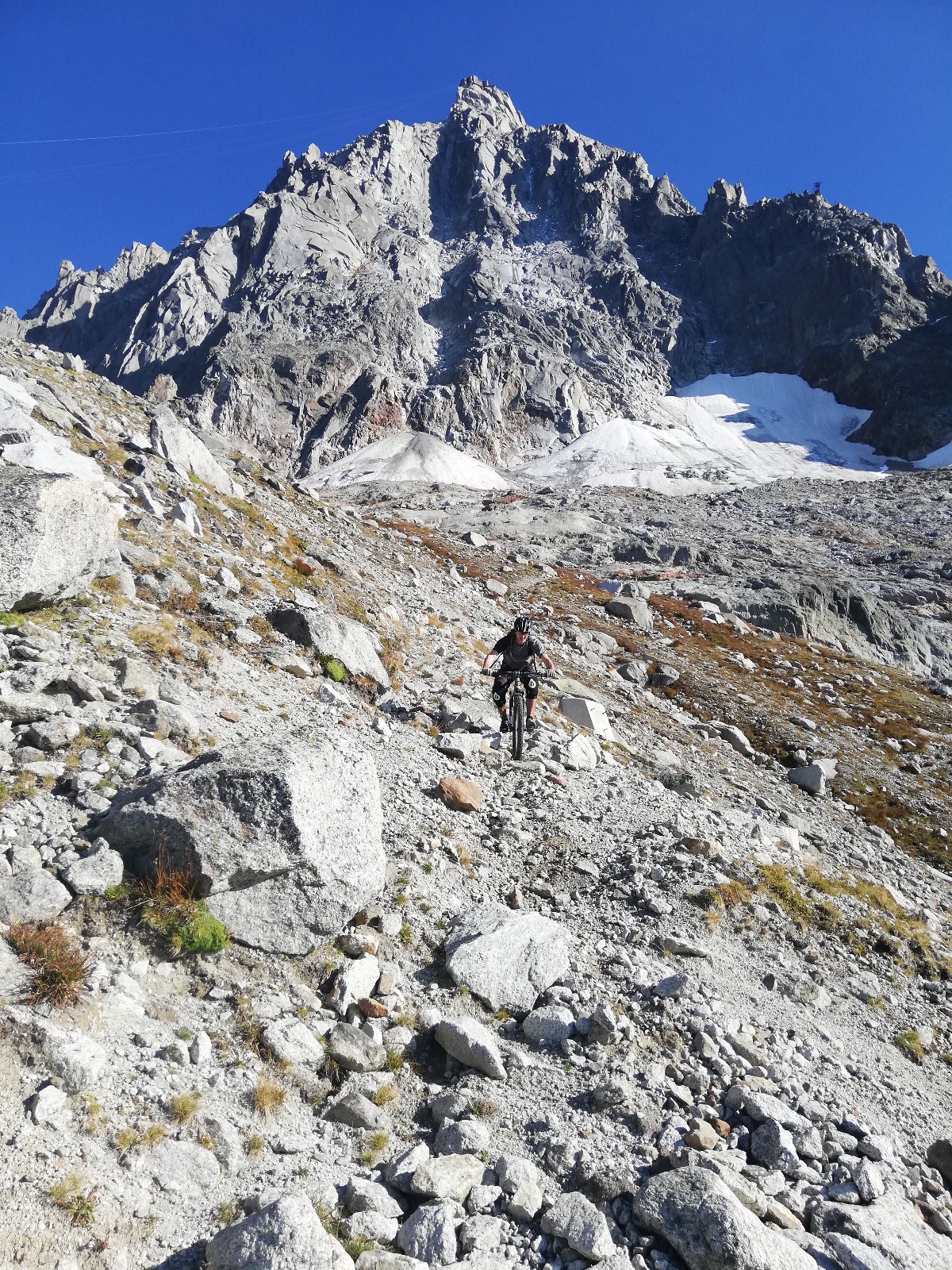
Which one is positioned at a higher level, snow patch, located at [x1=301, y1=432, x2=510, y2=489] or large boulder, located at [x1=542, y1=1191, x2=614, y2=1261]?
snow patch, located at [x1=301, y1=432, x2=510, y2=489]

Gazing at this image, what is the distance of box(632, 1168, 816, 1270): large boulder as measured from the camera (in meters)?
3.96

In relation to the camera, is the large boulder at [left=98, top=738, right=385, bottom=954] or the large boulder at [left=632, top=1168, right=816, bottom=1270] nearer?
the large boulder at [left=632, top=1168, right=816, bottom=1270]

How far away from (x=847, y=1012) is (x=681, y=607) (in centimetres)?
2962

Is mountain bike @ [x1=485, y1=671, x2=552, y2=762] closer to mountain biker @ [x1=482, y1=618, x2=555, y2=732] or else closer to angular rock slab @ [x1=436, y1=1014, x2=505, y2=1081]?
mountain biker @ [x1=482, y1=618, x2=555, y2=732]

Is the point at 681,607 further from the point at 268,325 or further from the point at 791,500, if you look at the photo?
the point at 268,325

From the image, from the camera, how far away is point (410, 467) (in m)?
139

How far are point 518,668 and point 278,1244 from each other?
1046cm

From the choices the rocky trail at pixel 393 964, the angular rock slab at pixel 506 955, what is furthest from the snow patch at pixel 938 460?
the angular rock slab at pixel 506 955

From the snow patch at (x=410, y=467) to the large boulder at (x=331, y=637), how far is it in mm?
117505

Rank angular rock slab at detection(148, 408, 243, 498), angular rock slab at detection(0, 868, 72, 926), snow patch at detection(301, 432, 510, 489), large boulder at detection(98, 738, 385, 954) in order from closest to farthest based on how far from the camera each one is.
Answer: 1. angular rock slab at detection(0, 868, 72, 926)
2. large boulder at detection(98, 738, 385, 954)
3. angular rock slab at detection(148, 408, 243, 498)
4. snow patch at detection(301, 432, 510, 489)

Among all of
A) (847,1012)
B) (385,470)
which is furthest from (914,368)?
(847,1012)

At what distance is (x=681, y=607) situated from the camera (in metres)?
36.1

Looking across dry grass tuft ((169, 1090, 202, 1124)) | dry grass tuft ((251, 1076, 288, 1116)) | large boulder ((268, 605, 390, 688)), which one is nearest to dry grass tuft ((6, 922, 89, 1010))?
dry grass tuft ((169, 1090, 202, 1124))

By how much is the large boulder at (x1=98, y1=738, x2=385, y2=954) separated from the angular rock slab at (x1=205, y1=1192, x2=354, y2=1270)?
2.40 metres
